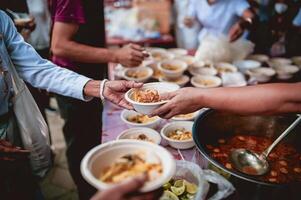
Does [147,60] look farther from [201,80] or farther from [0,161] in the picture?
[0,161]

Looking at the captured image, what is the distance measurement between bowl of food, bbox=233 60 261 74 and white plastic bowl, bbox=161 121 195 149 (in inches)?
61.6

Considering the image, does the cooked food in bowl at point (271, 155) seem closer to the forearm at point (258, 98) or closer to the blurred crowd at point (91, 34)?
the forearm at point (258, 98)

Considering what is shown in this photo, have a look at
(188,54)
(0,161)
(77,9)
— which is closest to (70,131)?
(77,9)

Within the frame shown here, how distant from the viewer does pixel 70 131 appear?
11.0 feet

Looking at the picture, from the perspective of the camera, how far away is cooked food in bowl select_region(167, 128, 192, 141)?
2400 mm

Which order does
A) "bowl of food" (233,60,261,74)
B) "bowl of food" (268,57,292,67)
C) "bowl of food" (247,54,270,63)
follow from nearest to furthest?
"bowl of food" (233,60,261,74) → "bowl of food" (268,57,292,67) → "bowl of food" (247,54,270,63)

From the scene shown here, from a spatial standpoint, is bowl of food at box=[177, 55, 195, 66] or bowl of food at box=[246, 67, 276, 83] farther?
bowl of food at box=[177, 55, 195, 66]

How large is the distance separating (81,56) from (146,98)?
115 cm

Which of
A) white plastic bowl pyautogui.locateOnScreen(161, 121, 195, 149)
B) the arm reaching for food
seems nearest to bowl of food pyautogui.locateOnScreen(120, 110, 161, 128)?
white plastic bowl pyautogui.locateOnScreen(161, 121, 195, 149)

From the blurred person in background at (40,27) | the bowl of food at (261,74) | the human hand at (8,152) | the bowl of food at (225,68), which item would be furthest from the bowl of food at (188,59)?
the human hand at (8,152)

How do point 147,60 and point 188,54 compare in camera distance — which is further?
point 188,54

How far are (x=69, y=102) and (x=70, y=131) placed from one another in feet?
1.26

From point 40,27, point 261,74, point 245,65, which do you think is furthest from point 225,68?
point 40,27

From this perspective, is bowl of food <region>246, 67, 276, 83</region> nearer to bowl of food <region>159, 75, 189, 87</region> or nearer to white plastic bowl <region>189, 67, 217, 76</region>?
white plastic bowl <region>189, 67, 217, 76</region>
